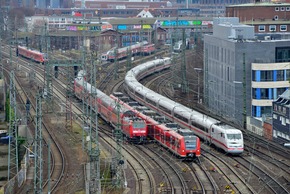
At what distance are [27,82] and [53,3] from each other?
67505mm

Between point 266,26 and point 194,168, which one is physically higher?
point 266,26

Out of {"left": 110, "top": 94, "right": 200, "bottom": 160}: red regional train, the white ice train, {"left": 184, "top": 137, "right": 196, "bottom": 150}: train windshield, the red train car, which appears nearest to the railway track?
{"left": 110, "top": 94, "right": 200, "bottom": 160}: red regional train

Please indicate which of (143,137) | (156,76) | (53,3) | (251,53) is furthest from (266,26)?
(53,3)

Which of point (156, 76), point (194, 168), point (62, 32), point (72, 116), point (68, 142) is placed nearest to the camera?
point (194, 168)

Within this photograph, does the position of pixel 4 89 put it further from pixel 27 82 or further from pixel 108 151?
pixel 108 151

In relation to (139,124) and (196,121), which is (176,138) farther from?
(196,121)

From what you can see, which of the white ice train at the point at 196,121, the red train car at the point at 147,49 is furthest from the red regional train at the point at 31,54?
the white ice train at the point at 196,121

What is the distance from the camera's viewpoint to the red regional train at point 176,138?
2556 centimetres

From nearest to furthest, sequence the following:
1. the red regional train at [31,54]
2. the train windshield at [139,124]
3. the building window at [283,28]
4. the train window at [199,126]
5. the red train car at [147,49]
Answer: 1. the train window at [199,126]
2. the train windshield at [139,124]
3. the building window at [283,28]
4. the red regional train at [31,54]
5. the red train car at [147,49]

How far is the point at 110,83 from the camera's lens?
49812mm

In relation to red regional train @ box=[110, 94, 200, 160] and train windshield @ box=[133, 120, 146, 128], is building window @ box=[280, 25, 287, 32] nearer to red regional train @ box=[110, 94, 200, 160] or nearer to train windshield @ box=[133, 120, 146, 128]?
red regional train @ box=[110, 94, 200, 160]

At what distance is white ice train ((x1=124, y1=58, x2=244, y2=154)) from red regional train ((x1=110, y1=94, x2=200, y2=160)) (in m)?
1.29

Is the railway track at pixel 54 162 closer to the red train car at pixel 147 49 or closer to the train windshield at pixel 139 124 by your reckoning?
the train windshield at pixel 139 124

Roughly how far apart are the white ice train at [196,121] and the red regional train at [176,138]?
50.6 inches
